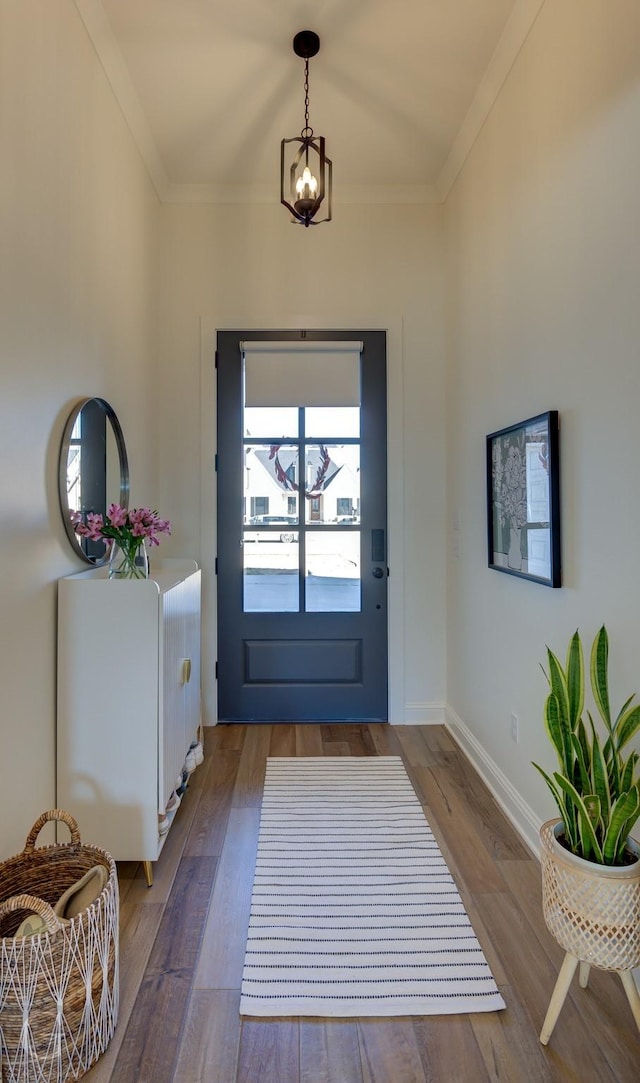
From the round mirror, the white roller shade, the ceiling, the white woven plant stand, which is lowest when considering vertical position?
the white woven plant stand

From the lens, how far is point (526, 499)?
1944 millimetres

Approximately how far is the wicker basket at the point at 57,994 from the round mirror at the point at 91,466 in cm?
110

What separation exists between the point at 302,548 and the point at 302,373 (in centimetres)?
98

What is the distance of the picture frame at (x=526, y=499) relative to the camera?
5.61 ft

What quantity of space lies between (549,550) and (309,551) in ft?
4.97

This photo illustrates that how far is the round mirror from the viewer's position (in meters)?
1.76

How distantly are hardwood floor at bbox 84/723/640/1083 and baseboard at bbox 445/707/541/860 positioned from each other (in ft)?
0.16

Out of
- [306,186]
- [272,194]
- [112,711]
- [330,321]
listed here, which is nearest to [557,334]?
[306,186]

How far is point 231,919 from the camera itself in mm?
1579

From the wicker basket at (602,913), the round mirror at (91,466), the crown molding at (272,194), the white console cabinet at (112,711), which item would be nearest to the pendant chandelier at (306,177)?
the crown molding at (272,194)

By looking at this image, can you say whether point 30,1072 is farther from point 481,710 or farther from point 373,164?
point 373,164

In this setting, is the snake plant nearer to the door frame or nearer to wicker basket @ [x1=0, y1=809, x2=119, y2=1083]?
wicker basket @ [x1=0, y1=809, x2=119, y2=1083]

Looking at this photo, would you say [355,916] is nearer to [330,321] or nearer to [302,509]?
[302,509]

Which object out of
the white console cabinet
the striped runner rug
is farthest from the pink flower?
the striped runner rug
